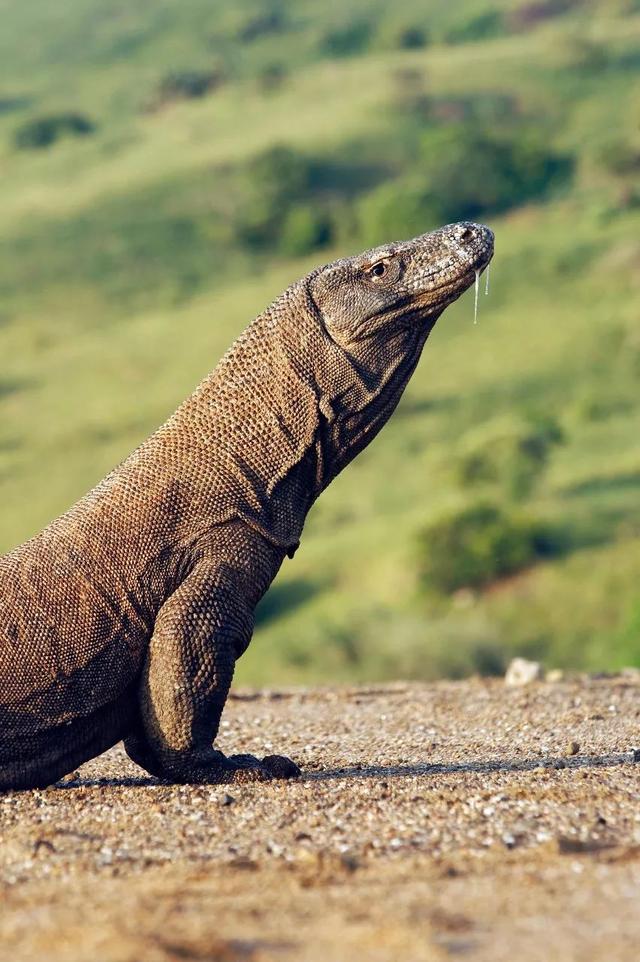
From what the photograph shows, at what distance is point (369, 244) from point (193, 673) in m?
63.4

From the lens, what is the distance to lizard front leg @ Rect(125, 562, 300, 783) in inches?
308

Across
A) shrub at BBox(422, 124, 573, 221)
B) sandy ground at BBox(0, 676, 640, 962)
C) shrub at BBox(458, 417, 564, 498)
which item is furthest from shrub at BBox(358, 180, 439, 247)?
sandy ground at BBox(0, 676, 640, 962)

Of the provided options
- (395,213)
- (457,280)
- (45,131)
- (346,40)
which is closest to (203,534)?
(457,280)

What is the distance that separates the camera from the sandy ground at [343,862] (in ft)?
16.5

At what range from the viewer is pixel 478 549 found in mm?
37875

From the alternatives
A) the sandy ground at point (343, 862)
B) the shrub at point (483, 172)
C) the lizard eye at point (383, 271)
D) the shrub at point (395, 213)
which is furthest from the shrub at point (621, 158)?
the lizard eye at point (383, 271)

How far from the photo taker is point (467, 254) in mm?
8664

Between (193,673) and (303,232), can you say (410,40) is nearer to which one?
(303,232)

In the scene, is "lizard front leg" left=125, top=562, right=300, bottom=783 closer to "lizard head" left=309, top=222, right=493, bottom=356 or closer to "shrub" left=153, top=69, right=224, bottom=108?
"lizard head" left=309, top=222, right=493, bottom=356

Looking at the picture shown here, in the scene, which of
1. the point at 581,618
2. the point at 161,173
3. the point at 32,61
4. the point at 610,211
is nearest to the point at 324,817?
the point at 581,618

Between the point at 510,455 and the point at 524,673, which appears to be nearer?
the point at 524,673

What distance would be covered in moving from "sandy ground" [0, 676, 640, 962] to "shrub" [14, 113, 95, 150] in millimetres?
77047

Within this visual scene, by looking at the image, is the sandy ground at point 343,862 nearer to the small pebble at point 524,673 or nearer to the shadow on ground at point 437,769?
the shadow on ground at point 437,769

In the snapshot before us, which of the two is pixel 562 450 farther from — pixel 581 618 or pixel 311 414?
pixel 311 414
